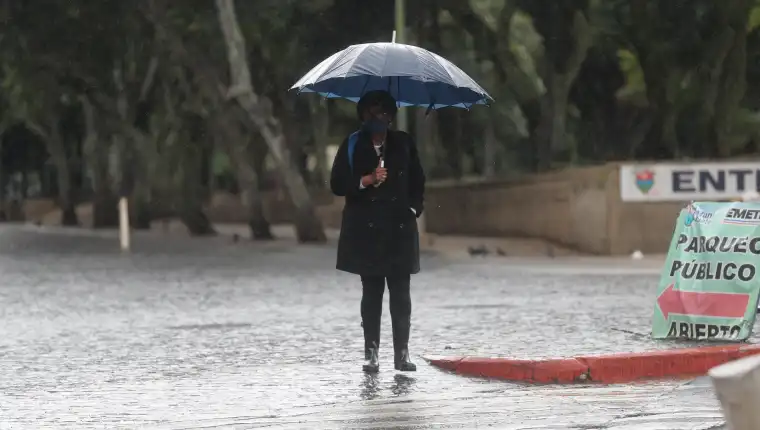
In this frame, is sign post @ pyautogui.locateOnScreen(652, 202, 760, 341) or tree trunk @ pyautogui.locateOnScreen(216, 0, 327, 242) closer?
sign post @ pyautogui.locateOnScreen(652, 202, 760, 341)

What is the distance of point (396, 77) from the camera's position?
10.8m

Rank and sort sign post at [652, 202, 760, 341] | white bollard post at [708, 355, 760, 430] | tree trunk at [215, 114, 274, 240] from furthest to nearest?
tree trunk at [215, 114, 274, 240]
sign post at [652, 202, 760, 341]
white bollard post at [708, 355, 760, 430]

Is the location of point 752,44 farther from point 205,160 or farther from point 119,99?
point 205,160

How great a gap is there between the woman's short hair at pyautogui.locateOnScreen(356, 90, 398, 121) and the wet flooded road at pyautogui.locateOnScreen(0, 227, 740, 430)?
171 cm

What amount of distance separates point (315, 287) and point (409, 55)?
962cm

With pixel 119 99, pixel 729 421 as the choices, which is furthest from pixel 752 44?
pixel 729 421

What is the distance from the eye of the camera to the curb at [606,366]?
9852 mm

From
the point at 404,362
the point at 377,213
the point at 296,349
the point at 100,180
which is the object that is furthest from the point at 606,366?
the point at 100,180

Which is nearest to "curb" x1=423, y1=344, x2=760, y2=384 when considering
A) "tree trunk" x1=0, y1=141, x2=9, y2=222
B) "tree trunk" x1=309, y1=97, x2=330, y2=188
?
"tree trunk" x1=309, y1=97, x2=330, y2=188

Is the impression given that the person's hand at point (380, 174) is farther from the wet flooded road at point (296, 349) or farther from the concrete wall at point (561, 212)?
the concrete wall at point (561, 212)

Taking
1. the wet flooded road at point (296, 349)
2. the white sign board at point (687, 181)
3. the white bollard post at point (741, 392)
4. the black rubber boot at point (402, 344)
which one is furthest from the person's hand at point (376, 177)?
the white sign board at point (687, 181)

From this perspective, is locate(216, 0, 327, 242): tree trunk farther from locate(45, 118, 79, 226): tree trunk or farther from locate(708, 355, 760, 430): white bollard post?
locate(708, 355, 760, 430): white bollard post

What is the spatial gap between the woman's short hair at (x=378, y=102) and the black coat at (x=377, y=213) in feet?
0.57

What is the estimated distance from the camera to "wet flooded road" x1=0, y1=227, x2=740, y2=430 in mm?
8539
